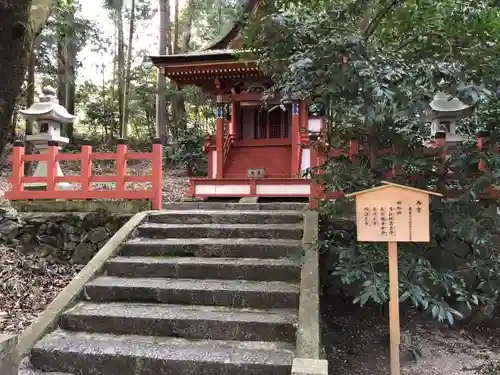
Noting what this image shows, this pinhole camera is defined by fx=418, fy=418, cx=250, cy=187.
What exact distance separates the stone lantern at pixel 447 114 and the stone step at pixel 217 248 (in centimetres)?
292

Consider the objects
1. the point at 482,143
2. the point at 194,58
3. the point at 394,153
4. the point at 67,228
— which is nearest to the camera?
the point at 394,153

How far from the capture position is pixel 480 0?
3793 millimetres

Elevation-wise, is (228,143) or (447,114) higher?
(447,114)

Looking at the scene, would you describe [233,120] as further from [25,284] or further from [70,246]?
[25,284]

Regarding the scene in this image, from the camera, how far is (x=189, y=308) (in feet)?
13.3

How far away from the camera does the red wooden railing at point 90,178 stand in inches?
246

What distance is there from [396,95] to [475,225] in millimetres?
1480

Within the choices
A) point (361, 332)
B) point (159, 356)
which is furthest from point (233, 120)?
point (159, 356)

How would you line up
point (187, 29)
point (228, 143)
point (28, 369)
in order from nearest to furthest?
point (28, 369) < point (228, 143) < point (187, 29)

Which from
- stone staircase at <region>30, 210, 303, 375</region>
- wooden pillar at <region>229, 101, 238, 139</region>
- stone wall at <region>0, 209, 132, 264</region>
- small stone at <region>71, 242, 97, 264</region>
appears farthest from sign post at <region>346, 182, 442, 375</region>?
wooden pillar at <region>229, 101, 238, 139</region>

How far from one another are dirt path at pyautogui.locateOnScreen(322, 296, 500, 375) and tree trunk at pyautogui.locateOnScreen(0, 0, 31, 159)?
11.8ft

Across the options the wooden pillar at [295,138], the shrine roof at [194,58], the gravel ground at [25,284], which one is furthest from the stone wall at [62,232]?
the wooden pillar at [295,138]

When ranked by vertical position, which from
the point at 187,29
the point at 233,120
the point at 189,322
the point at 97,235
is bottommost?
the point at 189,322

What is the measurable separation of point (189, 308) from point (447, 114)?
4.57 metres
